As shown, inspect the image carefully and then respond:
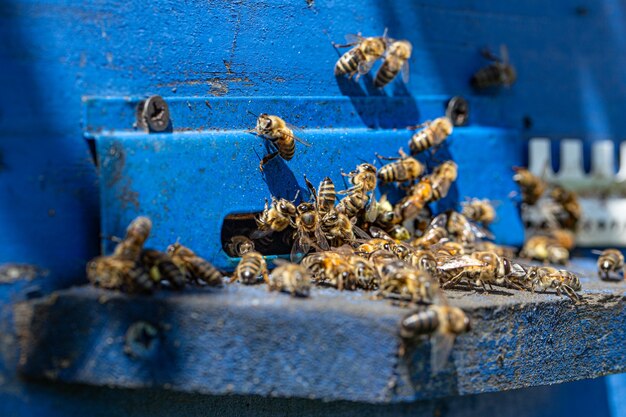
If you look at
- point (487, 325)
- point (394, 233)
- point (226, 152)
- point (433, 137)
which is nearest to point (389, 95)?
point (433, 137)

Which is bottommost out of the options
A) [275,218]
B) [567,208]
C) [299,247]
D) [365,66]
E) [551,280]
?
[551,280]

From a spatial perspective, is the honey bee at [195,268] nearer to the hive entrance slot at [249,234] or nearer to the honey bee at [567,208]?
the hive entrance slot at [249,234]

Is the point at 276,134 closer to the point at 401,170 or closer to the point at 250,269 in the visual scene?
the point at 250,269

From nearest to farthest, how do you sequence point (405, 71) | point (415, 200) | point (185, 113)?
point (185, 113) → point (415, 200) → point (405, 71)

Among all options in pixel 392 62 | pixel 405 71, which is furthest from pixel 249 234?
pixel 405 71

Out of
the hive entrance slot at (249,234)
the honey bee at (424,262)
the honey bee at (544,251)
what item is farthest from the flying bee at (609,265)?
the hive entrance slot at (249,234)

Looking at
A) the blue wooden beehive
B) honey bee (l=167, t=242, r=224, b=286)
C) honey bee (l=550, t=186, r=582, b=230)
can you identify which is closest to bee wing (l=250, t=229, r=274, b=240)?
the blue wooden beehive
